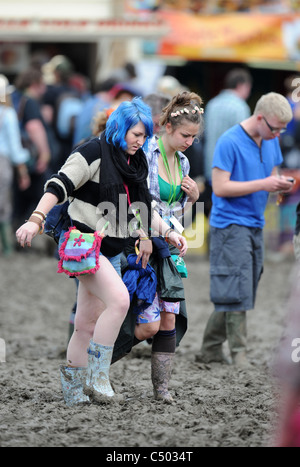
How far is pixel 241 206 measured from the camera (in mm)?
6715

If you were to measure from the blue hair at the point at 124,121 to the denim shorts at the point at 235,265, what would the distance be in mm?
1858

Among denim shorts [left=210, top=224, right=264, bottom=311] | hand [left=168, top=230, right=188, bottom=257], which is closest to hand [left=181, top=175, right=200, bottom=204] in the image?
hand [left=168, top=230, right=188, bottom=257]

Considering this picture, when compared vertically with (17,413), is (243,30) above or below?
above

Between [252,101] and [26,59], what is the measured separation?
14.6 feet

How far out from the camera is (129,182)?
503 cm

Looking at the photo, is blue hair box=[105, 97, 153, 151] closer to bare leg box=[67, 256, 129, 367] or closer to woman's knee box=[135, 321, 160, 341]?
bare leg box=[67, 256, 129, 367]

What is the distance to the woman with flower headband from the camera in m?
5.33

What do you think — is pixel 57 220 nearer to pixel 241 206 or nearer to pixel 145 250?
pixel 145 250

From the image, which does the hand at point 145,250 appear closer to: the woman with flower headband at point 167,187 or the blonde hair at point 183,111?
the woman with flower headband at point 167,187

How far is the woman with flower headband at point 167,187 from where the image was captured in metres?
5.33

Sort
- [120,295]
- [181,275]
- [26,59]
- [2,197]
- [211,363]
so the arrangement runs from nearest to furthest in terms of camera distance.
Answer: [120,295], [181,275], [211,363], [2,197], [26,59]

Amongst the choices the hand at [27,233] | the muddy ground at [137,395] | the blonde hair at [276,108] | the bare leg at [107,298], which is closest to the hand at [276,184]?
the blonde hair at [276,108]

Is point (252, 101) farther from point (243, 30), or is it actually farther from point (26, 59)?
point (26, 59)
